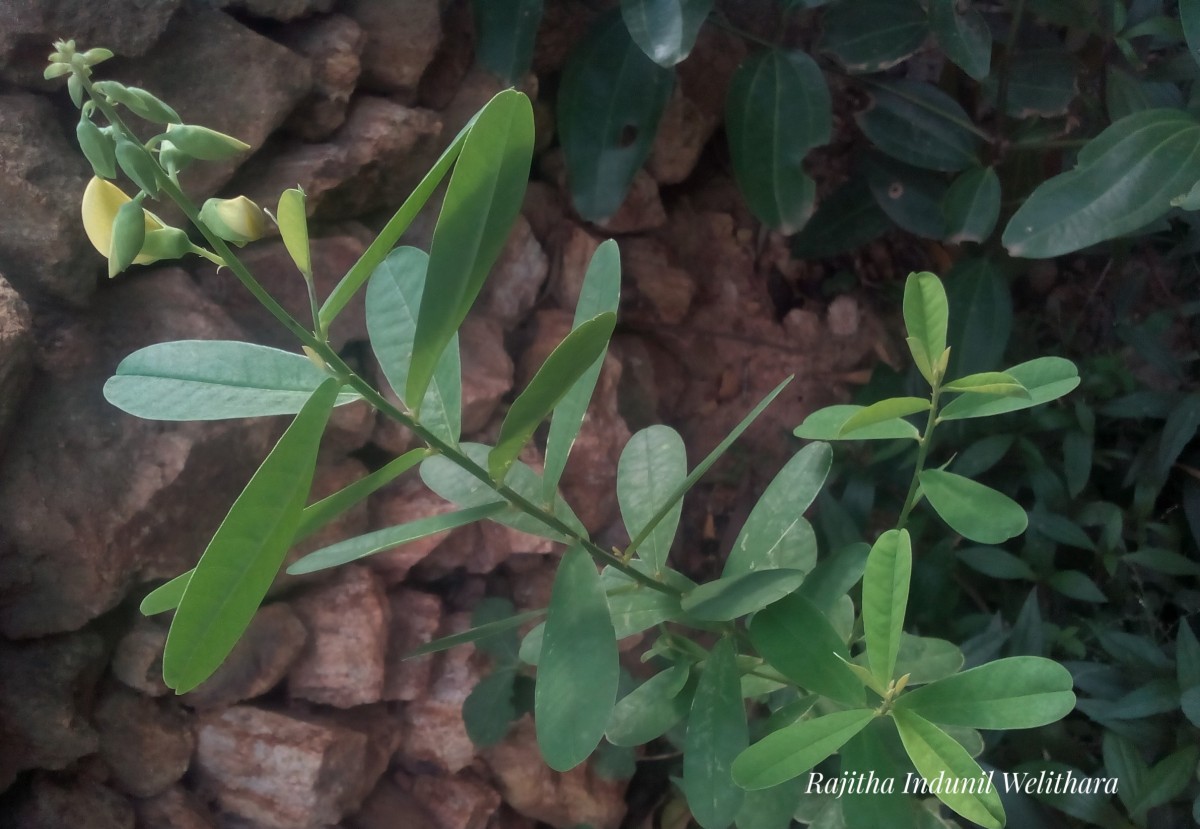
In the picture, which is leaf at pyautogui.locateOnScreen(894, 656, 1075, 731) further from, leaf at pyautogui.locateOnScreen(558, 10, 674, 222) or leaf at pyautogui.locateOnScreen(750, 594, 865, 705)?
leaf at pyautogui.locateOnScreen(558, 10, 674, 222)

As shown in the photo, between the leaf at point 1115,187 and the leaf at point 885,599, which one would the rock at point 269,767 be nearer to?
the leaf at point 885,599

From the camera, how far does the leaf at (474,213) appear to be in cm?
52

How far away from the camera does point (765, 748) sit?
67 centimetres

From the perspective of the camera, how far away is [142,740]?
1056 mm

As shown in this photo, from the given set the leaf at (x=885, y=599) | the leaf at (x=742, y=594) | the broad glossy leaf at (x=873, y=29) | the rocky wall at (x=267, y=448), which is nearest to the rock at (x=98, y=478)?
the rocky wall at (x=267, y=448)

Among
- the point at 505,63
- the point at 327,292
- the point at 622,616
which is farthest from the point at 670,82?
the point at 622,616

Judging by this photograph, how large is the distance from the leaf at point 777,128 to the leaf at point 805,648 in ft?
2.79

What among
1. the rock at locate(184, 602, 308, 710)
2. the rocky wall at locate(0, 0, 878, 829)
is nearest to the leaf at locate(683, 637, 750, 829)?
the rocky wall at locate(0, 0, 878, 829)

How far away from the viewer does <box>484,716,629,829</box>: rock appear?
127 centimetres

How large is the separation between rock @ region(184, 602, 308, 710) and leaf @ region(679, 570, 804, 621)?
2.14ft

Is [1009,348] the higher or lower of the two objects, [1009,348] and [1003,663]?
the lower

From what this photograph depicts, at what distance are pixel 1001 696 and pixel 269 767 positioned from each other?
0.91 meters

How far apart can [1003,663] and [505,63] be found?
3.38 ft

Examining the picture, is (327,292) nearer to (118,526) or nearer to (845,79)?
(118,526)
